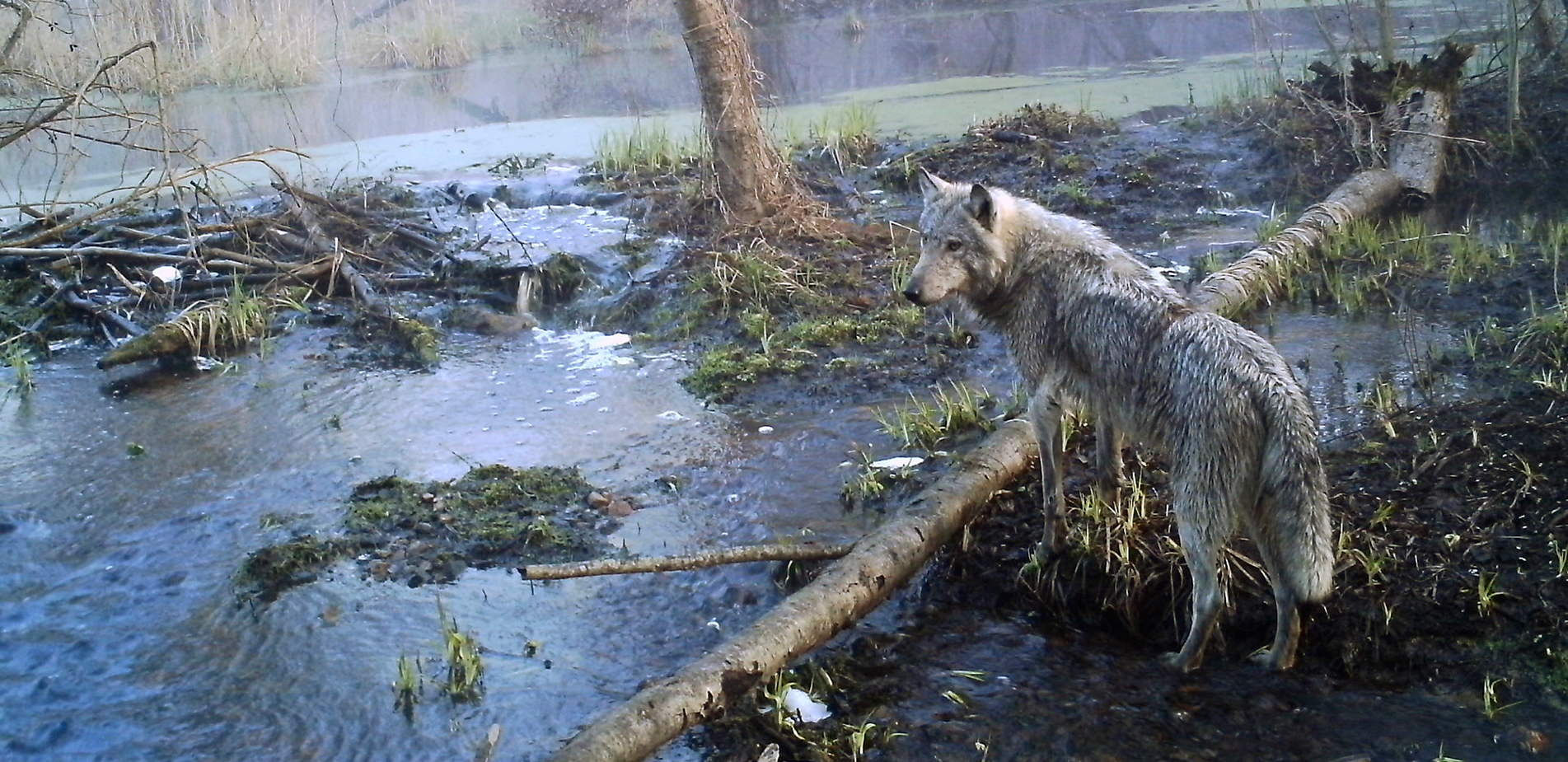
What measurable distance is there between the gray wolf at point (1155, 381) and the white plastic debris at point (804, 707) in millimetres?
1327

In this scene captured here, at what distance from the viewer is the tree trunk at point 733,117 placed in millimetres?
10492

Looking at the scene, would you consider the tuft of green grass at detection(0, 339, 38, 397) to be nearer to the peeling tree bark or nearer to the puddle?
the puddle

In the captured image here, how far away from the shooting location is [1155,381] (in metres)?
4.79

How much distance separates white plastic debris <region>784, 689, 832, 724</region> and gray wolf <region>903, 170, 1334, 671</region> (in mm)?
1327

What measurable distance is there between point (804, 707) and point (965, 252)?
223 centimetres

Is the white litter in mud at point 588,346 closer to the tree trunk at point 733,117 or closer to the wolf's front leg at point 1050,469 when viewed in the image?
the tree trunk at point 733,117

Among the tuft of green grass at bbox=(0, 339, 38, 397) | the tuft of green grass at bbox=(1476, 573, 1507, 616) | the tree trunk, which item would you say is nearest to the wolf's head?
the tuft of green grass at bbox=(1476, 573, 1507, 616)

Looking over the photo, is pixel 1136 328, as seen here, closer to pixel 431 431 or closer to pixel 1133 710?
pixel 1133 710

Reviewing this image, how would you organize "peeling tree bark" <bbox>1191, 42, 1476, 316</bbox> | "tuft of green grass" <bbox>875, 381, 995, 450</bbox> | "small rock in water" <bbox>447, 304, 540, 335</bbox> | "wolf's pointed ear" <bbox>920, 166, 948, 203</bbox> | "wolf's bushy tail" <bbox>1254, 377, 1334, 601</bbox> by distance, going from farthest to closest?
1. "small rock in water" <bbox>447, 304, 540, 335</bbox>
2. "peeling tree bark" <bbox>1191, 42, 1476, 316</bbox>
3. "tuft of green grass" <bbox>875, 381, 995, 450</bbox>
4. "wolf's pointed ear" <bbox>920, 166, 948, 203</bbox>
5. "wolf's bushy tail" <bbox>1254, 377, 1334, 601</bbox>

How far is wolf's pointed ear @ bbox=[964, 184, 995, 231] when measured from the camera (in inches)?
216

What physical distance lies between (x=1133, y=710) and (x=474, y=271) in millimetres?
7986

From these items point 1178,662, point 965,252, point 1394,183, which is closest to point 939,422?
point 965,252

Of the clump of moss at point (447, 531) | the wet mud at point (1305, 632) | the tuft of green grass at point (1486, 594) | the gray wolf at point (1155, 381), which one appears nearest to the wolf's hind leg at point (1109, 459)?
the gray wolf at point (1155, 381)

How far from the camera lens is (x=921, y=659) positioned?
16.5 ft
